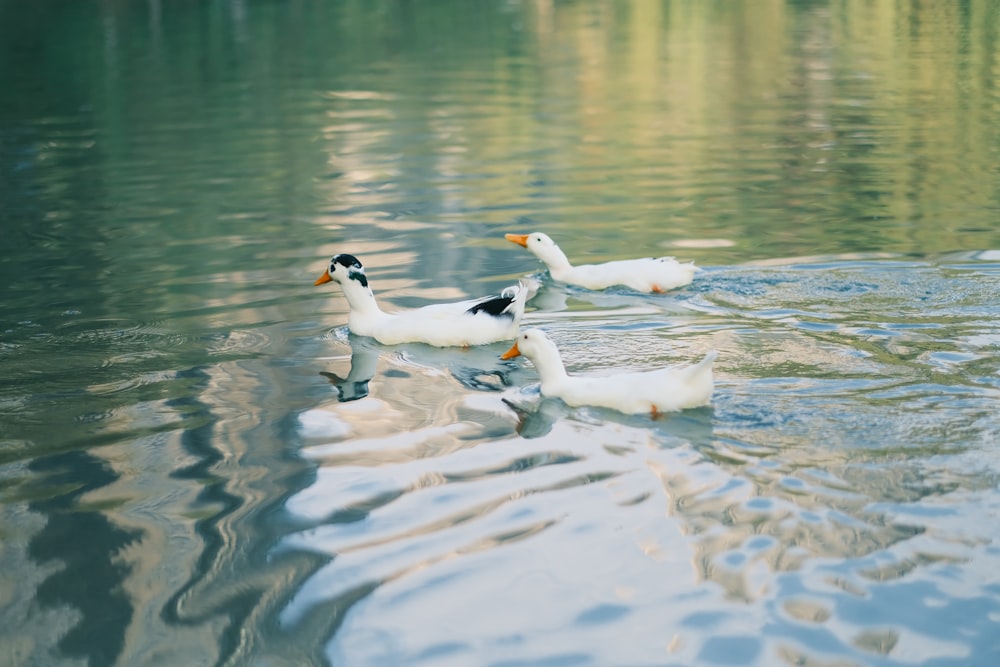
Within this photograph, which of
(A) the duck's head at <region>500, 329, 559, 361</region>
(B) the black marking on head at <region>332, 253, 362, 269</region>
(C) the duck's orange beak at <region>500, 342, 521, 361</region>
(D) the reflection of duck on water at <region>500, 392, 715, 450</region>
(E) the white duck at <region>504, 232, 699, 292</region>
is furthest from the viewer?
(E) the white duck at <region>504, 232, 699, 292</region>

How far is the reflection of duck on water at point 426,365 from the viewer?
359 inches

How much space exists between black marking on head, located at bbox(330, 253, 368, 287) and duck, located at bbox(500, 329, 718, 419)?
83.6 inches

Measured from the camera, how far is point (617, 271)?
37.1ft

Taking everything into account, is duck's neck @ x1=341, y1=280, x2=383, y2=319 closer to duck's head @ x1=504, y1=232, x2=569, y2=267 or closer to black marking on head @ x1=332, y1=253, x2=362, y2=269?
black marking on head @ x1=332, y1=253, x2=362, y2=269

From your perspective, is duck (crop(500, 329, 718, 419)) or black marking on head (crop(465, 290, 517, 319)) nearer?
duck (crop(500, 329, 718, 419))

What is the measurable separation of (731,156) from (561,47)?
20.7 meters

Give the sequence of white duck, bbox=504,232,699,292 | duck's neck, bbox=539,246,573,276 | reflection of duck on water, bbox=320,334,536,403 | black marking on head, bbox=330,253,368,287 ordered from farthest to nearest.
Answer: duck's neck, bbox=539,246,573,276 → white duck, bbox=504,232,699,292 → black marking on head, bbox=330,253,368,287 → reflection of duck on water, bbox=320,334,536,403

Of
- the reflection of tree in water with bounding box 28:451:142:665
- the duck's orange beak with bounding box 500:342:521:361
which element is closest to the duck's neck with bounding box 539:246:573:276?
the duck's orange beak with bounding box 500:342:521:361

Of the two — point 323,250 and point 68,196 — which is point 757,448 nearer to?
point 323,250

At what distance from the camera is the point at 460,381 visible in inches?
362

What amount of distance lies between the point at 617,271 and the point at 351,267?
8.38 feet

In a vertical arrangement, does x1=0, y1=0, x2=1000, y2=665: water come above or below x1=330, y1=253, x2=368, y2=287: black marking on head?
below

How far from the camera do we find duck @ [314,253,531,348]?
9711 mm


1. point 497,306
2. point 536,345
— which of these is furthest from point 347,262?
point 536,345
